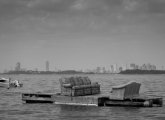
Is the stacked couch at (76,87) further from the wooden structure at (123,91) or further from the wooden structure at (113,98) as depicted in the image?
the wooden structure at (123,91)

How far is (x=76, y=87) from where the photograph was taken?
5459cm

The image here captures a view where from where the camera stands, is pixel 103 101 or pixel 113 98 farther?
pixel 103 101

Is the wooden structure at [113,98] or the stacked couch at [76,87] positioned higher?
the stacked couch at [76,87]

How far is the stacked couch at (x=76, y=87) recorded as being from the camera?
180 feet

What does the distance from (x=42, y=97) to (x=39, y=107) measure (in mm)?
3470

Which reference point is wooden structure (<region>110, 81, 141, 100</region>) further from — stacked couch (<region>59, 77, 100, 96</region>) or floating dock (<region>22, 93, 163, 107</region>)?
stacked couch (<region>59, 77, 100, 96</region>)

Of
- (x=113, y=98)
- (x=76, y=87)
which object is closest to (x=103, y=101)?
(x=113, y=98)

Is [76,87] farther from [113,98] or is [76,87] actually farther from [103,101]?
[113,98]

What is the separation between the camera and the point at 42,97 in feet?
193

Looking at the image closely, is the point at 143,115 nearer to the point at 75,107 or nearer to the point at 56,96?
the point at 75,107

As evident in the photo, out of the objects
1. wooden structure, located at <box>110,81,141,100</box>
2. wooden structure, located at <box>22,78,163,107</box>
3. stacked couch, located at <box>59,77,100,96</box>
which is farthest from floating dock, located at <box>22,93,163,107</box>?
stacked couch, located at <box>59,77,100,96</box>

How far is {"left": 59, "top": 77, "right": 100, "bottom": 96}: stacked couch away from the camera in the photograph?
180 feet

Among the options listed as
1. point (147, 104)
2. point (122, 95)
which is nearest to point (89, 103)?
point (122, 95)

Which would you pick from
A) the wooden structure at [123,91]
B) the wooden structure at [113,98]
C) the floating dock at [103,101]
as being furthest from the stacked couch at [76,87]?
the wooden structure at [123,91]
